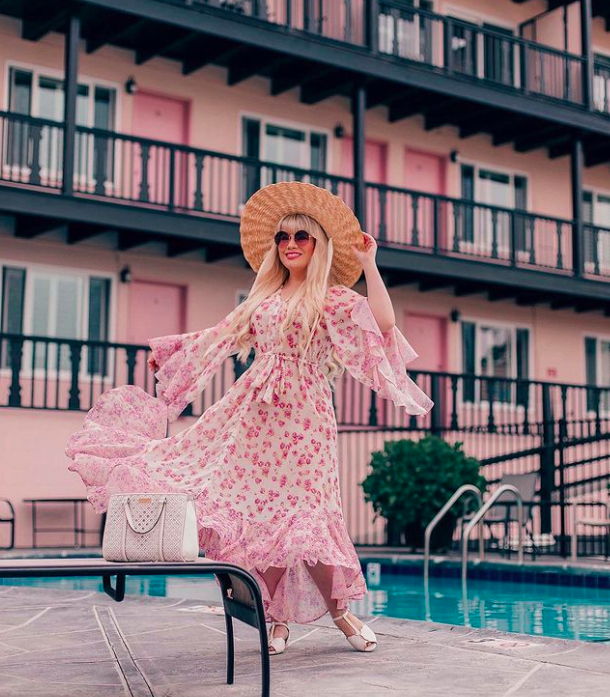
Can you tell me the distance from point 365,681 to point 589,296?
17107mm

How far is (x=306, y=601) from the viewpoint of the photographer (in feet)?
17.1

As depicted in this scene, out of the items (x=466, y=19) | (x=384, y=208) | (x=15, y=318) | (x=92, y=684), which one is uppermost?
(x=466, y=19)

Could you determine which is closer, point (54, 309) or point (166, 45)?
point (54, 309)

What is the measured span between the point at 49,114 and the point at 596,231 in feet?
34.1

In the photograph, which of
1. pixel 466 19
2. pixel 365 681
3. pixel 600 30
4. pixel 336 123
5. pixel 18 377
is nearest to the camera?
pixel 365 681

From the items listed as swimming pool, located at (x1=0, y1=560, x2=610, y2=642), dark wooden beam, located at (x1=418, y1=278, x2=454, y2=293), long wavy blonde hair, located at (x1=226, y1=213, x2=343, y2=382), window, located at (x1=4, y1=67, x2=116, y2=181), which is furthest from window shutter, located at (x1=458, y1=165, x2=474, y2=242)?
long wavy blonde hair, located at (x1=226, y1=213, x2=343, y2=382)

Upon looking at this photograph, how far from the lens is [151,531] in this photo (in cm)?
395

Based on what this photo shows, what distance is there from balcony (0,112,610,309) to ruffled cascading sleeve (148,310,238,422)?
32.2 ft

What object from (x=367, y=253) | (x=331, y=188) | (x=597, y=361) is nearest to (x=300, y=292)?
(x=367, y=253)

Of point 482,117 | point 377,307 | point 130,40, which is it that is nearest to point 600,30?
point 482,117

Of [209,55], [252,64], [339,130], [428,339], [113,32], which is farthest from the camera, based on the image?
[428,339]

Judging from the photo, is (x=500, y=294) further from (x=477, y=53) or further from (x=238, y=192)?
(x=238, y=192)

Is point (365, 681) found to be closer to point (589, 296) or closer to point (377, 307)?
point (377, 307)

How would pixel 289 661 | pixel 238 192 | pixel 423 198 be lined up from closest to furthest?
pixel 289 661, pixel 238 192, pixel 423 198
